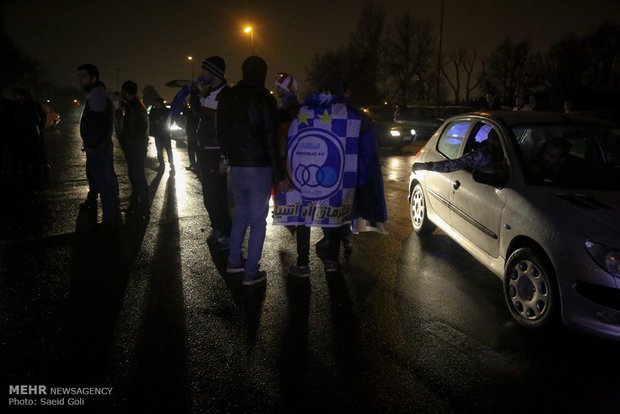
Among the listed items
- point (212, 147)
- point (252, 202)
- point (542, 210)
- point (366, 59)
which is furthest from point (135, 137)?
point (366, 59)

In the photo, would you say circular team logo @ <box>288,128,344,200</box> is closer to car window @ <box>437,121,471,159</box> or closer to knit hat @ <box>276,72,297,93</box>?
knit hat @ <box>276,72,297,93</box>

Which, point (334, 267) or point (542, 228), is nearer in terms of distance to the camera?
point (542, 228)

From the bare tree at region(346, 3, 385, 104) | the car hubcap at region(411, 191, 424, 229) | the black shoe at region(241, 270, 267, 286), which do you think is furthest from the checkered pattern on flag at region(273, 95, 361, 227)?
the bare tree at region(346, 3, 385, 104)

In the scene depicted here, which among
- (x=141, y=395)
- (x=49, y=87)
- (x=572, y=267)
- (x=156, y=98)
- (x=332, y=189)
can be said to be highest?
(x=49, y=87)

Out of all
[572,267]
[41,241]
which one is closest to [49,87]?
[41,241]

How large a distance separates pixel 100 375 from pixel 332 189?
244cm

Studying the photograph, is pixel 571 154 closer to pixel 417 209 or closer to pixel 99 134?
pixel 417 209

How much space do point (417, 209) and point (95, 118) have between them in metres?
4.24

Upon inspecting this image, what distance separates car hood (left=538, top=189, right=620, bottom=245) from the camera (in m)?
3.16

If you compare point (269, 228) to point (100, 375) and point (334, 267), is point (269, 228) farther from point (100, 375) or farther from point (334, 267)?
point (100, 375)

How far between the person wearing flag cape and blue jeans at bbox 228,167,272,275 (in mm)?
233

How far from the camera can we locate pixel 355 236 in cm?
631

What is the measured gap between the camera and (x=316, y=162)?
4387 mm

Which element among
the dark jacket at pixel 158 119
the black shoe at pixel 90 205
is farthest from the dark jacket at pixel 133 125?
the dark jacket at pixel 158 119
